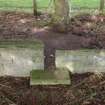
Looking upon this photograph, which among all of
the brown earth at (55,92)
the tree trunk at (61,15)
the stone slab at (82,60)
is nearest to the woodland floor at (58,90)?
the brown earth at (55,92)

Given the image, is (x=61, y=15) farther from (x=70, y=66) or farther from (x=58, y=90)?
(x=58, y=90)

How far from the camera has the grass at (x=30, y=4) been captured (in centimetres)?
823

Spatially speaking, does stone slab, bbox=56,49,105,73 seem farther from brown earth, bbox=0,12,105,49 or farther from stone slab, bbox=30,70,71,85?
brown earth, bbox=0,12,105,49

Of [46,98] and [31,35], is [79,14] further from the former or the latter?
[46,98]

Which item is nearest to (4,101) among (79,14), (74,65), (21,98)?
(21,98)

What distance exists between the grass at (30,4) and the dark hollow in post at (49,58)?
2.11 meters

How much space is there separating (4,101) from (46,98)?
65cm

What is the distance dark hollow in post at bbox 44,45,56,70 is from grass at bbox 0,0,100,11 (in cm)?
211

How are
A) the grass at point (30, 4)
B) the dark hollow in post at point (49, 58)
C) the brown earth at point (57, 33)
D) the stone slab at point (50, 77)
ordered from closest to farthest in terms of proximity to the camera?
1. the stone slab at point (50, 77)
2. the dark hollow in post at point (49, 58)
3. the brown earth at point (57, 33)
4. the grass at point (30, 4)

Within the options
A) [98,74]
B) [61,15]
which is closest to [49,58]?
[98,74]

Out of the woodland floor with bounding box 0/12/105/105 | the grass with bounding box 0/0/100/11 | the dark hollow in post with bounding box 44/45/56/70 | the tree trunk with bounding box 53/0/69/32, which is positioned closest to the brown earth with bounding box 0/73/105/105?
the woodland floor with bounding box 0/12/105/105

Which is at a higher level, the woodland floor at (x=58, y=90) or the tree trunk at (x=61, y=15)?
the tree trunk at (x=61, y=15)

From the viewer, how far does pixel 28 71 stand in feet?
18.9

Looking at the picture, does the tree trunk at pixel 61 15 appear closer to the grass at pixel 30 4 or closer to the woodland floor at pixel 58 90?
the woodland floor at pixel 58 90
